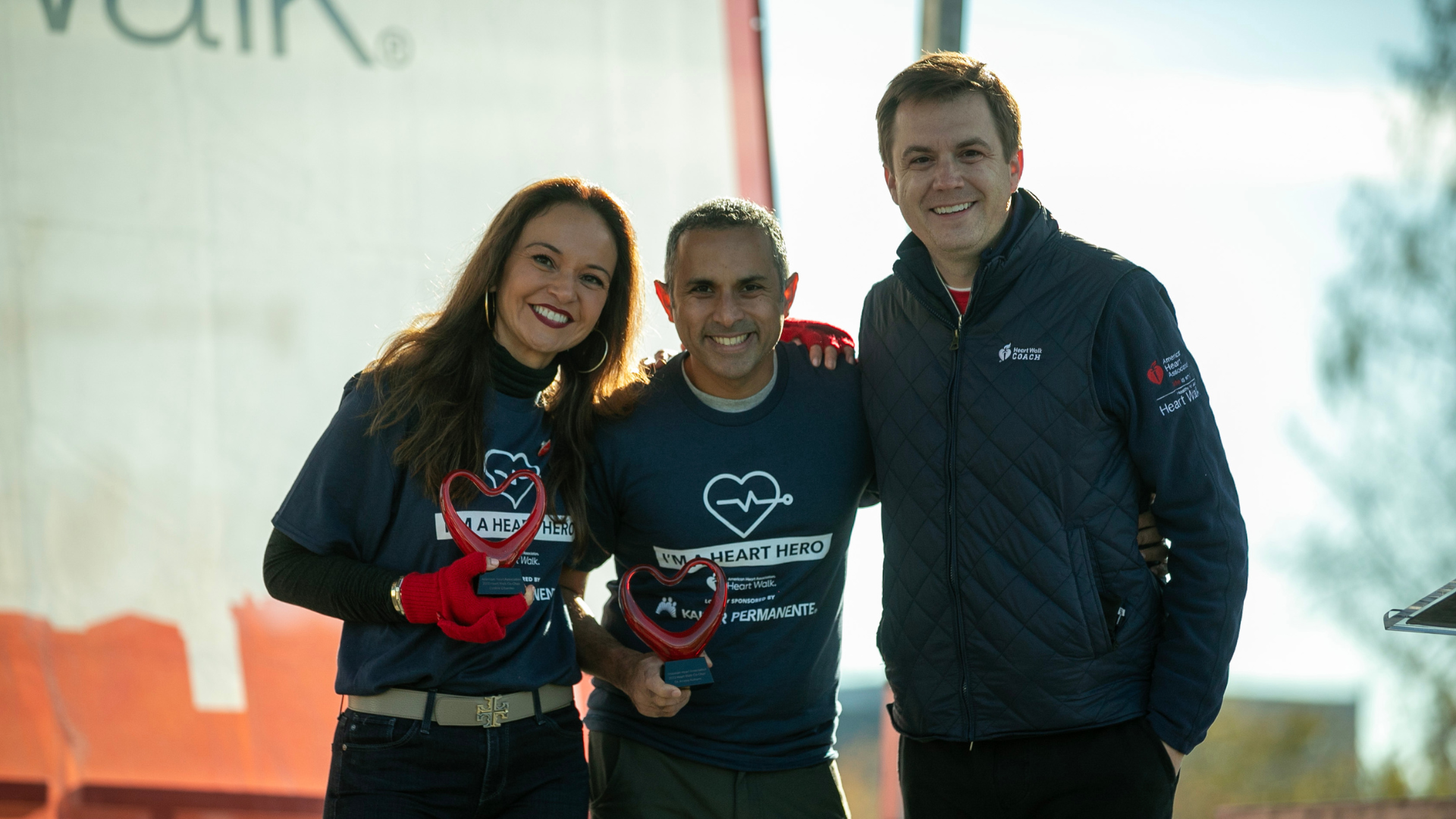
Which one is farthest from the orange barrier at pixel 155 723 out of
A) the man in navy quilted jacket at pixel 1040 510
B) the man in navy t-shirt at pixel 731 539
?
the man in navy quilted jacket at pixel 1040 510

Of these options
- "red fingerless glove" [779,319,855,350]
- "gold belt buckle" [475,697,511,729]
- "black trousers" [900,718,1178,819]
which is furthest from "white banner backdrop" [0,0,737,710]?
"black trousers" [900,718,1178,819]

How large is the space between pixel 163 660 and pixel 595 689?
1.56 meters

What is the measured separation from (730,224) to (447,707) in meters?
0.98

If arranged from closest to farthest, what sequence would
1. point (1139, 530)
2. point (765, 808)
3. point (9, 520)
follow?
point (1139, 530)
point (765, 808)
point (9, 520)

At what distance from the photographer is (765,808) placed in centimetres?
207

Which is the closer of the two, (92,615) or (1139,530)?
(1139,530)

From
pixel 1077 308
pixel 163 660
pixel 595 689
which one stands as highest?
pixel 1077 308

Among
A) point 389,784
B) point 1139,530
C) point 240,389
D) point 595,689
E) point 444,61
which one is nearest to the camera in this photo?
point 389,784

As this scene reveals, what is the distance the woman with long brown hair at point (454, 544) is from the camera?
1796mm

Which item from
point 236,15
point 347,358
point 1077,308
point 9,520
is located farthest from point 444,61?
point 1077,308

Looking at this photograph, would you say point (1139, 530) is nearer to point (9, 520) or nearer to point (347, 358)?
point (347, 358)

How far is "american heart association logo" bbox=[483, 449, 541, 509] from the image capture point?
1.92 meters

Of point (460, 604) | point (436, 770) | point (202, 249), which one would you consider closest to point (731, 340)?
point (460, 604)

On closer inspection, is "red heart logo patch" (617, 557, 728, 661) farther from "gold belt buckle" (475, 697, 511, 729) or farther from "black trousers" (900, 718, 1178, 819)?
"black trousers" (900, 718, 1178, 819)
